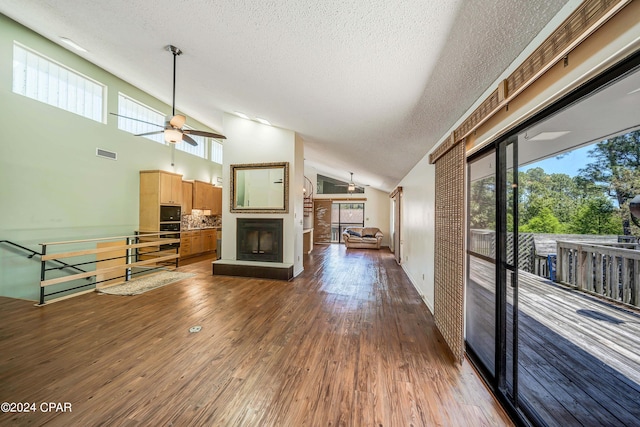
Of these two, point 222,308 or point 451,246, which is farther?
point 222,308

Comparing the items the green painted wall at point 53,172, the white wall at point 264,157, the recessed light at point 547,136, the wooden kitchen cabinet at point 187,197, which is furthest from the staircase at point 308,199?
the recessed light at point 547,136

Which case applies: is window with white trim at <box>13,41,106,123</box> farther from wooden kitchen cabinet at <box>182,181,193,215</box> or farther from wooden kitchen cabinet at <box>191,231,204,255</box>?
wooden kitchen cabinet at <box>191,231,204,255</box>

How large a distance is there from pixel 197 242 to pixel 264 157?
420 cm

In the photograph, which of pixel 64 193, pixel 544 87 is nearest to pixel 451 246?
pixel 544 87

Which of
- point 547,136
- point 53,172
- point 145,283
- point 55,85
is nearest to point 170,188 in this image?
point 53,172

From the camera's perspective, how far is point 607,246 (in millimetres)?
1112

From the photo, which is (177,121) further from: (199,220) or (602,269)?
(199,220)

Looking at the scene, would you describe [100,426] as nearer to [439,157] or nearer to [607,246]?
[607,246]

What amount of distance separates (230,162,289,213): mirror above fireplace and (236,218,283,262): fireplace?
26 cm

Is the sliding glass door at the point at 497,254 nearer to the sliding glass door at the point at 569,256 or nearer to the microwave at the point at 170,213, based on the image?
the sliding glass door at the point at 569,256

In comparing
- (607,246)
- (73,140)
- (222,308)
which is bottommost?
(222,308)

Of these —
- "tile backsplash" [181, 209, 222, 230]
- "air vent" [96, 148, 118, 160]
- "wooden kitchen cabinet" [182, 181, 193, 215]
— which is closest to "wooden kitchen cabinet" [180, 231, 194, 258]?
"tile backsplash" [181, 209, 222, 230]

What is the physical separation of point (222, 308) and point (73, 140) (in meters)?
4.66

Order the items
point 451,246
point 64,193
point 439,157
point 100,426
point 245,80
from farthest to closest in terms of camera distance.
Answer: point 64,193 → point 245,80 → point 439,157 → point 451,246 → point 100,426
